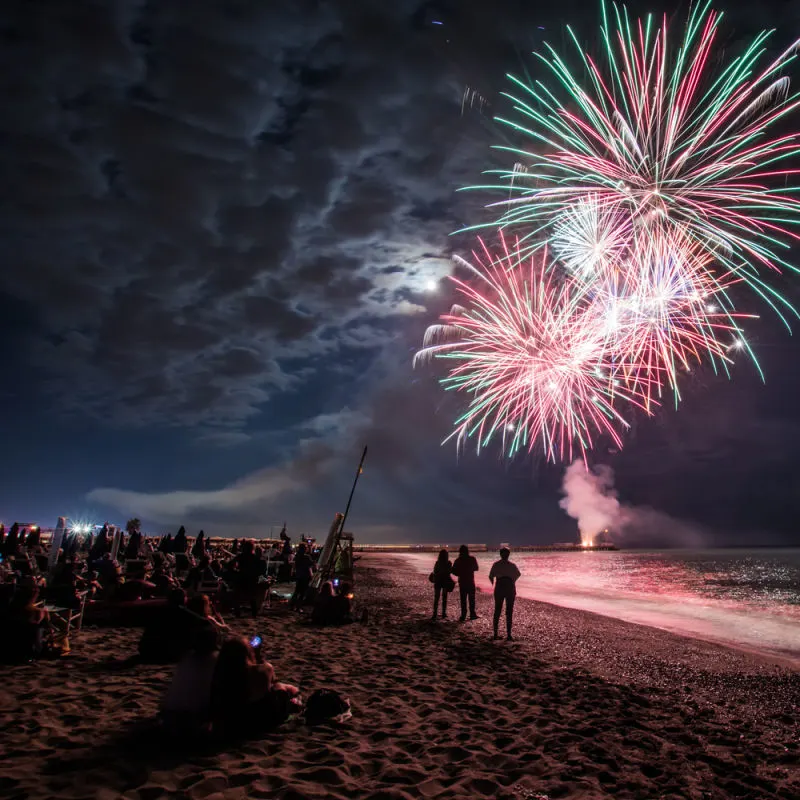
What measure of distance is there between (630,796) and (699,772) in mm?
1083

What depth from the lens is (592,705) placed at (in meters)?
6.66

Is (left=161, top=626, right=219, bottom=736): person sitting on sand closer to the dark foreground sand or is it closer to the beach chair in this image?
the dark foreground sand

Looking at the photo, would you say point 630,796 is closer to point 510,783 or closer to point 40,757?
point 510,783

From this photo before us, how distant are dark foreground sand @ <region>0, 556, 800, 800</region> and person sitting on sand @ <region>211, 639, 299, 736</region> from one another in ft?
0.59

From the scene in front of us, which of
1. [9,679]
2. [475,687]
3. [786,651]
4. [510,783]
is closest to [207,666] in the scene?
[510,783]

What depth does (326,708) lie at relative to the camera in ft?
17.8

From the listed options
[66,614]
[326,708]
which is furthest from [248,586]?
[326,708]

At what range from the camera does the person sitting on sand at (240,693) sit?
474cm

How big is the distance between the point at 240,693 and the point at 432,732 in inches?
80.7

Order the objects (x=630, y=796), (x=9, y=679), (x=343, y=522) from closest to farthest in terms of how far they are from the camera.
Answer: (x=630, y=796)
(x=9, y=679)
(x=343, y=522)

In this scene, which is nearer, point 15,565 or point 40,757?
point 40,757

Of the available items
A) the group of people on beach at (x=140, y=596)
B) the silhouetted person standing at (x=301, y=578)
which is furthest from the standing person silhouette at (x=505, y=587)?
the silhouetted person standing at (x=301, y=578)

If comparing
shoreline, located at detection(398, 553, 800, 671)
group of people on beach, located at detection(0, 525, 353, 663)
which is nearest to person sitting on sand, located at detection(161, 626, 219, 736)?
group of people on beach, located at detection(0, 525, 353, 663)

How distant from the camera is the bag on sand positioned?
5.38m
